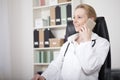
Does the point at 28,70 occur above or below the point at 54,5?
below

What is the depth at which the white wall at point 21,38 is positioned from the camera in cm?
302

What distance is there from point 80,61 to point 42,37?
139cm

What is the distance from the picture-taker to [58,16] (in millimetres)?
2688

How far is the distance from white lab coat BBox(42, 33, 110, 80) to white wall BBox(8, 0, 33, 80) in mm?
1343

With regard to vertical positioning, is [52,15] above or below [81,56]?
above

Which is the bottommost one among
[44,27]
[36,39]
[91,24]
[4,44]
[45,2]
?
[4,44]

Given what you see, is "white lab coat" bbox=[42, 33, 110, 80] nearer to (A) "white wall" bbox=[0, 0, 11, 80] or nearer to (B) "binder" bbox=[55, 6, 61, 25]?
(B) "binder" bbox=[55, 6, 61, 25]

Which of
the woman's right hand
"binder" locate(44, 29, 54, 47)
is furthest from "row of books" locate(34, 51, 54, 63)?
the woman's right hand

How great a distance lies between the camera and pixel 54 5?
2730 mm

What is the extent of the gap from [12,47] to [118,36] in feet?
5.26

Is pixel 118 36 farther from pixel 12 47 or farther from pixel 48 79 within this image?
pixel 12 47

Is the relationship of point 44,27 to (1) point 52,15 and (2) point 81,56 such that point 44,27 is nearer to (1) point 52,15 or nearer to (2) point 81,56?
(1) point 52,15

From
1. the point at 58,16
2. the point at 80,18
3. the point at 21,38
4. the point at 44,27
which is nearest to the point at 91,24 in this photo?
the point at 80,18

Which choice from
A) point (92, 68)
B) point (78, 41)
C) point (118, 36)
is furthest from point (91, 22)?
point (118, 36)
